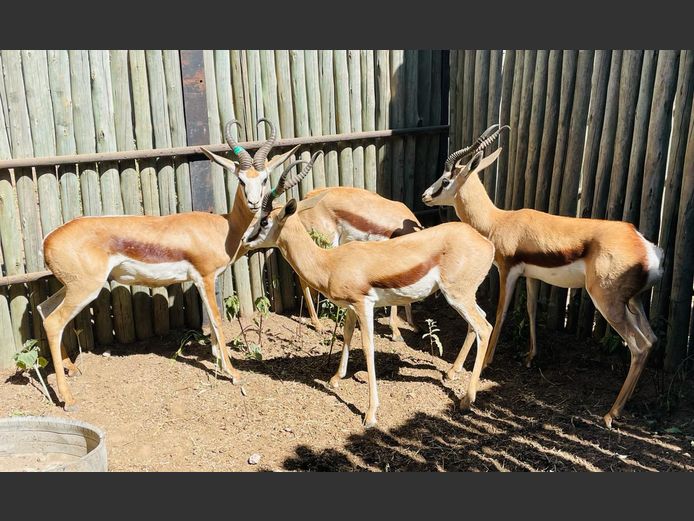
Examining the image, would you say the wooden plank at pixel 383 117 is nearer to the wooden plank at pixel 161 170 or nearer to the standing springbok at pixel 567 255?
the standing springbok at pixel 567 255

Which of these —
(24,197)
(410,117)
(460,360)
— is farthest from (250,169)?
(410,117)

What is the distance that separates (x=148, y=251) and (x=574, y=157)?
4.82 metres

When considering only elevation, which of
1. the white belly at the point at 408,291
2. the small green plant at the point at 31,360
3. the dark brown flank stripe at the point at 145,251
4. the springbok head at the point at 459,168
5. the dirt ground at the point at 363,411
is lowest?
the dirt ground at the point at 363,411

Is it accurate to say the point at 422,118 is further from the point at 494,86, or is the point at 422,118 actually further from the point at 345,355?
the point at 345,355

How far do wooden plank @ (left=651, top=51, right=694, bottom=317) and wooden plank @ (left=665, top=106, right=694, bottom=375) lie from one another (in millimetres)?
97

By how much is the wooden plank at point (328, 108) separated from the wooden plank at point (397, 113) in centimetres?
95

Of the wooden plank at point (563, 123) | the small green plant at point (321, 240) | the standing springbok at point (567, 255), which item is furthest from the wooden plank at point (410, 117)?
the wooden plank at point (563, 123)

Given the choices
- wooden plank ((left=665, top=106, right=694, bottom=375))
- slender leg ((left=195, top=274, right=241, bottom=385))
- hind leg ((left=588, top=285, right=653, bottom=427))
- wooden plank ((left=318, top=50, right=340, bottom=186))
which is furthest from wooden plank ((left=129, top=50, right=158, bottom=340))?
wooden plank ((left=665, top=106, right=694, bottom=375))

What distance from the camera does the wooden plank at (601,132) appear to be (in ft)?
26.4

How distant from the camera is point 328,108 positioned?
9.96 metres

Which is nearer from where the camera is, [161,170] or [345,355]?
[345,355]

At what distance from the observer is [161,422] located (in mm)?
7441

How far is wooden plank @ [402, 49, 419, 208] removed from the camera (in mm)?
10602

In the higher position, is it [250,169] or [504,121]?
[504,121]
